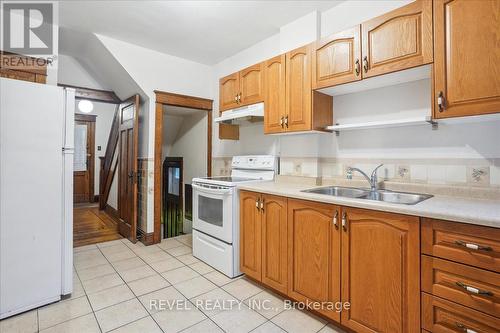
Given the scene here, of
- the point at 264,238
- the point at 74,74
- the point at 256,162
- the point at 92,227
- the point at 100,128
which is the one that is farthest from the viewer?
the point at 100,128

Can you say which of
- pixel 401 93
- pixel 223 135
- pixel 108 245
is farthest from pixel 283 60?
pixel 108 245

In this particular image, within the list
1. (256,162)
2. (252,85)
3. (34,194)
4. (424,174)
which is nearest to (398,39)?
(424,174)

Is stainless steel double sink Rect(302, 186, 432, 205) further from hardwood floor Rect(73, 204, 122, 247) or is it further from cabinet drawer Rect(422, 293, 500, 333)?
hardwood floor Rect(73, 204, 122, 247)

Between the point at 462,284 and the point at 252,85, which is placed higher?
the point at 252,85

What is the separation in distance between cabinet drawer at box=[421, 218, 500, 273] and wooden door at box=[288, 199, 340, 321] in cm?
48

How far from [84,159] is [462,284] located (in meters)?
7.45

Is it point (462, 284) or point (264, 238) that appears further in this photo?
point (264, 238)

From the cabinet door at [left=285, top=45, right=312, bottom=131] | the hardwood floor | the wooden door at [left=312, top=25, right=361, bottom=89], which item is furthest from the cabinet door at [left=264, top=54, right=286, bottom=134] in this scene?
the hardwood floor

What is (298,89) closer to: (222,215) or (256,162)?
(256,162)

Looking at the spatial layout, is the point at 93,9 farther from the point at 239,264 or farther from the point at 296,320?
the point at 296,320

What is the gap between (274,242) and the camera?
2.00m

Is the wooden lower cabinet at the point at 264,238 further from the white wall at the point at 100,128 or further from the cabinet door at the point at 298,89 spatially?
the white wall at the point at 100,128

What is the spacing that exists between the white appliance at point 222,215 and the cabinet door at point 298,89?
2.07ft

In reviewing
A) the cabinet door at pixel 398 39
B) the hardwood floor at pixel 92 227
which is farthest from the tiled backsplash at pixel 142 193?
the cabinet door at pixel 398 39
